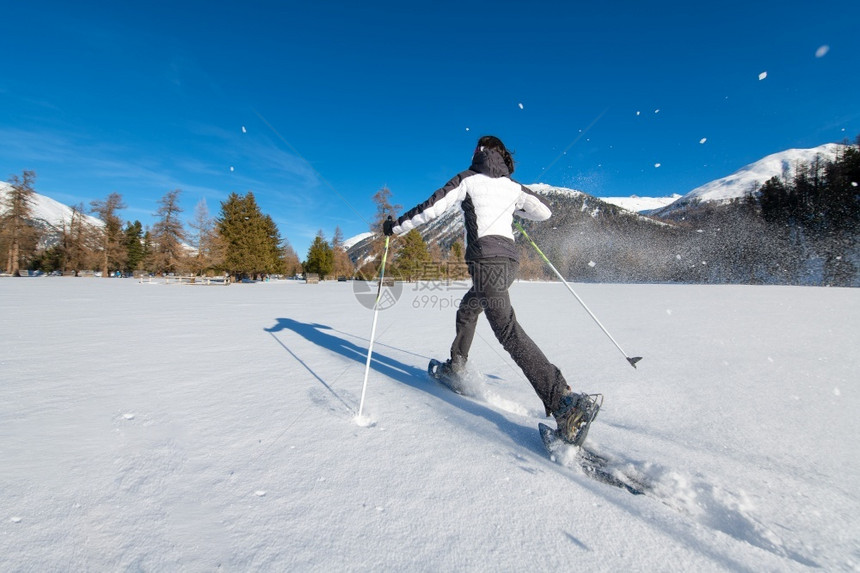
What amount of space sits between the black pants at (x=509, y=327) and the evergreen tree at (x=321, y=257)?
53.2 meters

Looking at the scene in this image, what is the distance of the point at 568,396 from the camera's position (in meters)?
1.74

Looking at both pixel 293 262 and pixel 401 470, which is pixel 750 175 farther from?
pixel 401 470

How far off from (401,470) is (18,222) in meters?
45.2

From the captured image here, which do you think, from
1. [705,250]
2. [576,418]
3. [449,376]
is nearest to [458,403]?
[449,376]

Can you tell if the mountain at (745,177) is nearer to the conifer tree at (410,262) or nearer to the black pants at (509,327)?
the conifer tree at (410,262)

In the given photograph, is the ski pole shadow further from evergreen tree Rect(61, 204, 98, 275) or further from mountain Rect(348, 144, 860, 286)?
evergreen tree Rect(61, 204, 98, 275)

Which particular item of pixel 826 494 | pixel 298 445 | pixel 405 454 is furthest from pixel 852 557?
pixel 298 445

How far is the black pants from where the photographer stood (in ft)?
6.02

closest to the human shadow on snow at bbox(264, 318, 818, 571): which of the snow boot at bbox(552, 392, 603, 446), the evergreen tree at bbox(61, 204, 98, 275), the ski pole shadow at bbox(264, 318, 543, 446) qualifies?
the ski pole shadow at bbox(264, 318, 543, 446)

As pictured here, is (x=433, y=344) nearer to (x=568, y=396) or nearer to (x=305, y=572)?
(x=568, y=396)

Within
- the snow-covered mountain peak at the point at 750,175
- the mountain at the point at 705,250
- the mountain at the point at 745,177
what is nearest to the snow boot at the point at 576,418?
the mountain at the point at 705,250

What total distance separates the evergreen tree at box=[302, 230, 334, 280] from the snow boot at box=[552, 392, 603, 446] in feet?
177

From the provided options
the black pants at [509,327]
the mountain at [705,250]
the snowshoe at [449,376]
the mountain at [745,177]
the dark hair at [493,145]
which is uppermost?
the mountain at [745,177]

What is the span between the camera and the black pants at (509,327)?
1834 mm
